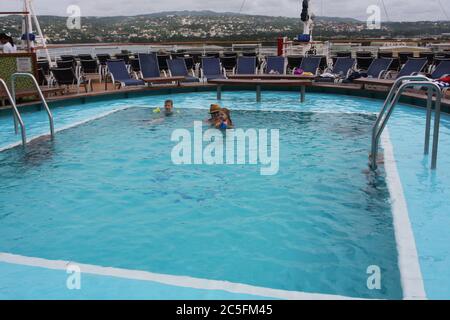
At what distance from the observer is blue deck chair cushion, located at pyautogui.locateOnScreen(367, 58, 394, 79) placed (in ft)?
37.9

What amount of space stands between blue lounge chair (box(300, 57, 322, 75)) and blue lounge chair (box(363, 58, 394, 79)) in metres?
1.25

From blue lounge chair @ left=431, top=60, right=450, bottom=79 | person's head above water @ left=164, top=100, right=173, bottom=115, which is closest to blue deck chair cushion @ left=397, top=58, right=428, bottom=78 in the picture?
blue lounge chair @ left=431, top=60, right=450, bottom=79

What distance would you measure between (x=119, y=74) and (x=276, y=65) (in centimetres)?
433

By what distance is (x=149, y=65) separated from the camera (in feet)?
40.9

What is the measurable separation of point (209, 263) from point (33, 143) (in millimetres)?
4342

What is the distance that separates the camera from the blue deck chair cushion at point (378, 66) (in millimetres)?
11562

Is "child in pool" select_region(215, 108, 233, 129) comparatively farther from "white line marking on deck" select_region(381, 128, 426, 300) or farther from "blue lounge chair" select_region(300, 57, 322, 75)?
"blue lounge chair" select_region(300, 57, 322, 75)

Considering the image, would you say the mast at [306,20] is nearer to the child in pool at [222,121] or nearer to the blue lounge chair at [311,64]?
the blue lounge chair at [311,64]

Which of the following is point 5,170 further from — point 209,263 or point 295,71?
point 295,71

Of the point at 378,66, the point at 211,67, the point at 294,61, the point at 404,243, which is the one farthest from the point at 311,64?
the point at 404,243

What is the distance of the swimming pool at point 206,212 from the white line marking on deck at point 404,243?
0.06 metres

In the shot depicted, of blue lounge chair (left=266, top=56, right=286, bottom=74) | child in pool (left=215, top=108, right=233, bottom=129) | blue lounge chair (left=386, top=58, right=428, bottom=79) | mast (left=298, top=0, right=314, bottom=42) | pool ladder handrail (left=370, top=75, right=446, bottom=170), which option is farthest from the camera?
mast (left=298, top=0, right=314, bottom=42)

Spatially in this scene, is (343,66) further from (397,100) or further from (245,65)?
(397,100)

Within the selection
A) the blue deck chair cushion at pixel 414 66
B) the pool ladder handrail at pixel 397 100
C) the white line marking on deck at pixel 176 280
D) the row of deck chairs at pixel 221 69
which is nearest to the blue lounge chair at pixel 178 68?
the row of deck chairs at pixel 221 69
